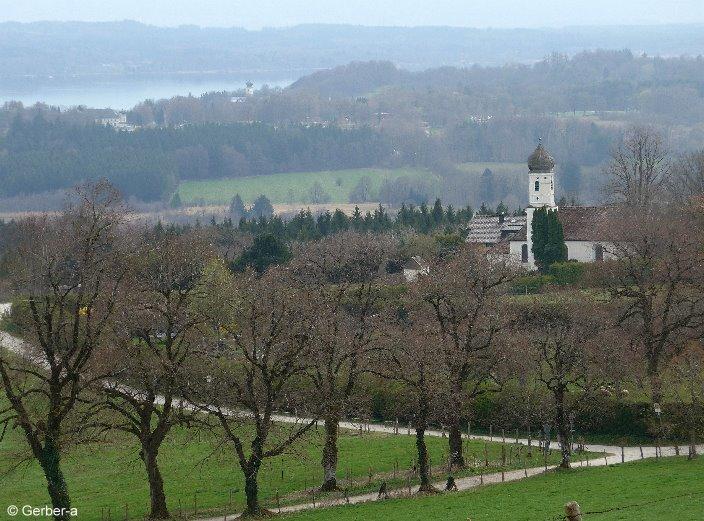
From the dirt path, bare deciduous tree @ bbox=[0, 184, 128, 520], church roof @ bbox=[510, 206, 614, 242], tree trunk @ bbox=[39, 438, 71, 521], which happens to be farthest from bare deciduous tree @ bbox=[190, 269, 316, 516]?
church roof @ bbox=[510, 206, 614, 242]

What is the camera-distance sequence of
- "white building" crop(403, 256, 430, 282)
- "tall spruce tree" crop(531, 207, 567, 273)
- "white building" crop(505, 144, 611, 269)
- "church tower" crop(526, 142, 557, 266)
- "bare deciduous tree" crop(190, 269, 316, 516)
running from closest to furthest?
"bare deciduous tree" crop(190, 269, 316, 516)
"white building" crop(403, 256, 430, 282)
"tall spruce tree" crop(531, 207, 567, 273)
"white building" crop(505, 144, 611, 269)
"church tower" crop(526, 142, 557, 266)

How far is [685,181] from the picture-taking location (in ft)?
282

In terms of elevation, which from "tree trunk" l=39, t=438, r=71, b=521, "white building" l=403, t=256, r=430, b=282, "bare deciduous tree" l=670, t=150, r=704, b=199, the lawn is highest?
"tree trunk" l=39, t=438, r=71, b=521

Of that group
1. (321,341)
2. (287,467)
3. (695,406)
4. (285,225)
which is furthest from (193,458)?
(285,225)

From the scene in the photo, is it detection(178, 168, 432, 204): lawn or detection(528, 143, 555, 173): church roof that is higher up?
detection(528, 143, 555, 173): church roof

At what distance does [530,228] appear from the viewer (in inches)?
2840

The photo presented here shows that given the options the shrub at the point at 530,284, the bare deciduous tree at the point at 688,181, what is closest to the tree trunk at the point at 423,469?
the shrub at the point at 530,284

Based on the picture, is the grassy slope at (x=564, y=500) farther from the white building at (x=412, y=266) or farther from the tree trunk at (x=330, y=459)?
the white building at (x=412, y=266)

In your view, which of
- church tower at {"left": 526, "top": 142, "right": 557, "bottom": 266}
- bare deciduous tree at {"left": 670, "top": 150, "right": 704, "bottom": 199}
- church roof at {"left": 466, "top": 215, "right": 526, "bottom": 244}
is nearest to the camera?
church tower at {"left": 526, "top": 142, "right": 557, "bottom": 266}

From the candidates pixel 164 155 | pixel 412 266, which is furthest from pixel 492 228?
pixel 164 155

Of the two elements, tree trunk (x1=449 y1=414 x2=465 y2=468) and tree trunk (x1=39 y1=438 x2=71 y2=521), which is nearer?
tree trunk (x1=39 y1=438 x2=71 y2=521)

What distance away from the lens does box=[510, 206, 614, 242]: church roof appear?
70.1 metres

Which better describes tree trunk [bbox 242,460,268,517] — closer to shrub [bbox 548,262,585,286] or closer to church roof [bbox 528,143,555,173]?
shrub [bbox 548,262,585,286]

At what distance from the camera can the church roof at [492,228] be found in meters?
75.9
